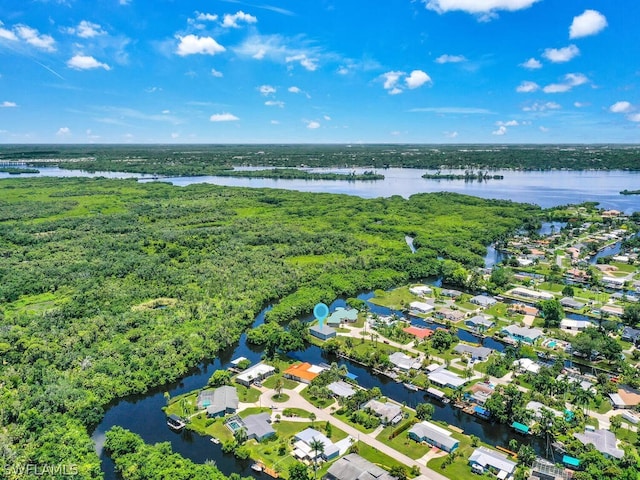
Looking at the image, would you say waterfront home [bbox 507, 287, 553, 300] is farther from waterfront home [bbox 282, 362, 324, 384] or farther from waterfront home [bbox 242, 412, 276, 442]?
waterfront home [bbox 242, 412, 276, 442]

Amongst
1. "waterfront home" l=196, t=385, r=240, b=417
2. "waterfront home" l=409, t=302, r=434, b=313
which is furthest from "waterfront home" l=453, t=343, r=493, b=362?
"waterfront home" l=196, t=385, r=240, b=417

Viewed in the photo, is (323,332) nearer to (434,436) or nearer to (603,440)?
(434,436)

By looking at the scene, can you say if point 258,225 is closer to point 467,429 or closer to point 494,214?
point 494,214

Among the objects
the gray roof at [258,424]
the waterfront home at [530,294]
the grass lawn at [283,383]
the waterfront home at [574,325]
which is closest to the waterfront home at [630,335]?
the waterfront home at [574,325]

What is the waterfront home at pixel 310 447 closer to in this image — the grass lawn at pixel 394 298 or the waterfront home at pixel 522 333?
the waterfront home at pixel 522 333

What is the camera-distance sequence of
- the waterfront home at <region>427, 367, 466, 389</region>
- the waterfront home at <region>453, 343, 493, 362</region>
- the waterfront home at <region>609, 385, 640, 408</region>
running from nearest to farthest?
1. the waterfront home at <region>609, 385, 640, 408</region>
2. the waterfront home at <region>427, 367, 466, 389</region>
3. the waterfront home at <region>453, 343, 493, 362</region>

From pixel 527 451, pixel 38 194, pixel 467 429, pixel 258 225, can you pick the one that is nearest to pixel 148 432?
pixel 467 429

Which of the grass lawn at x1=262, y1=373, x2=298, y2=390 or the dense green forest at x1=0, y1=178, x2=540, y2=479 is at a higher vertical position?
the dense green forest at x1=0, y1=178, x2=540, y2=479
